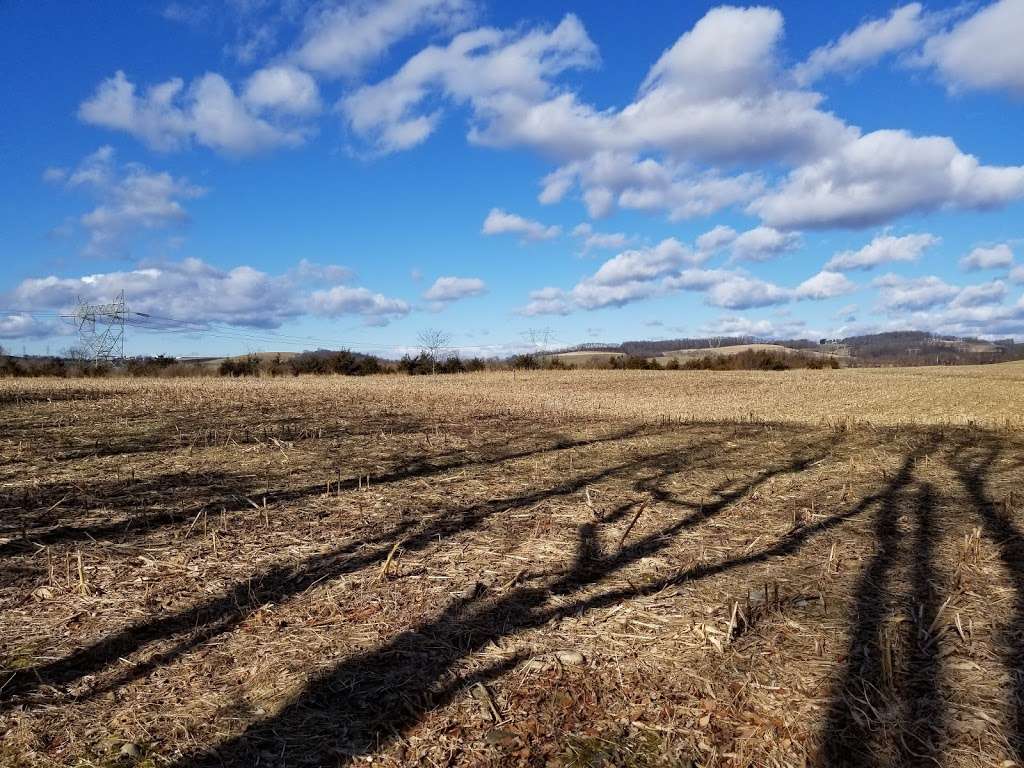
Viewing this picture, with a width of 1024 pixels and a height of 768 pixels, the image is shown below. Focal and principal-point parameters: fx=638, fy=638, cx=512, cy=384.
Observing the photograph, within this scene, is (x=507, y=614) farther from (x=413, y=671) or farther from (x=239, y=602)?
(x=239, y=602)

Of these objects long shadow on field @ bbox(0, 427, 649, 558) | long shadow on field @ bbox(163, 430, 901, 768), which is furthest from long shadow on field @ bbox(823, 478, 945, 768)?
long shadow on field @ bbox(0, 427, 649, 558)

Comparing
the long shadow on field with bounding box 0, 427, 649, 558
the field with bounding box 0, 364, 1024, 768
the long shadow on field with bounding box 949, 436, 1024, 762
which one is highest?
the long shadow on field with bounding box 0, 427, 649, 558

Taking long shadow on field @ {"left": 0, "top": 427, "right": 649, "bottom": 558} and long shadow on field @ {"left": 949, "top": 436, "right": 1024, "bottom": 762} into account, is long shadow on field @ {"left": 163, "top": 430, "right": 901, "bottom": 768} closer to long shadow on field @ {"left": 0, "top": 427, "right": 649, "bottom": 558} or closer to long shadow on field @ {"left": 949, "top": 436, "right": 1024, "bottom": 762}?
long shadow on field @ {"left": 949, "top": 436, "right": 1024, "bottom": 762}

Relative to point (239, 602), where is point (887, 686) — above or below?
below

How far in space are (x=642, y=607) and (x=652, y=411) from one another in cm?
1792

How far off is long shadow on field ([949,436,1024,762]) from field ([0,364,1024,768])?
0.04 meters

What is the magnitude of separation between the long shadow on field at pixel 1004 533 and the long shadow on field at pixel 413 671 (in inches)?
71.0

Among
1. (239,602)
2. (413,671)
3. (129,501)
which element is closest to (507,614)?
(413,671)

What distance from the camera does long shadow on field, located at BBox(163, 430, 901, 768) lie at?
3303 mm

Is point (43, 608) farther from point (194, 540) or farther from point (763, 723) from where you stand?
point (763, 723)

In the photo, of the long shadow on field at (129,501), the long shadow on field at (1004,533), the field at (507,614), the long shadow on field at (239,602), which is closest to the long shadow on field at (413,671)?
the field at (507,614)

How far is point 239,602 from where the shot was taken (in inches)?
196

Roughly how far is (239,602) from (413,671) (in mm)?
1811

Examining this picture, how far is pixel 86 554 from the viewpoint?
5.86m
